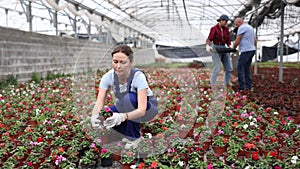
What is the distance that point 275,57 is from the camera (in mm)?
26328

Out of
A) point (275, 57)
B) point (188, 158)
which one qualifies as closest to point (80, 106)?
point (188, 158)

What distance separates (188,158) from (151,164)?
0.38 metres

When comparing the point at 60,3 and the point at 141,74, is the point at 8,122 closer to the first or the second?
the point at 141,74

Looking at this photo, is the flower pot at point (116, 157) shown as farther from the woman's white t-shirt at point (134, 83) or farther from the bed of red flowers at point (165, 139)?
the woman's white t-shirt at point (134, 83)

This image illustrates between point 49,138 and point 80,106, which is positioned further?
point 80,106

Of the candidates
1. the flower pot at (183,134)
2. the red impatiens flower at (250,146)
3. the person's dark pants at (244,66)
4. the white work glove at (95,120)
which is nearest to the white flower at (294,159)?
the red impatiens flower at (250,146)

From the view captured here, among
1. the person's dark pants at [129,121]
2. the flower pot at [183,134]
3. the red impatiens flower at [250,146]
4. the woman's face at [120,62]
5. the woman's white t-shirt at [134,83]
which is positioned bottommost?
the flower pot at [183,134]

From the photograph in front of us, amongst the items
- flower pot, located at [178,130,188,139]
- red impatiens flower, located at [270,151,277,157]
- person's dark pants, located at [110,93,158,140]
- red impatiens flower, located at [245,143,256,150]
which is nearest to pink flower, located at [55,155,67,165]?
person's dark pants, located at [110,93,158,140]

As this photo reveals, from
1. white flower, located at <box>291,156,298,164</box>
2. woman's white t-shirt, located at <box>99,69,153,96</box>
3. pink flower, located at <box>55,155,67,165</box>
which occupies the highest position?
woman's white t-shirt, located at <box>99,69,153,96</box>

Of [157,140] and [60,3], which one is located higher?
[60,3]

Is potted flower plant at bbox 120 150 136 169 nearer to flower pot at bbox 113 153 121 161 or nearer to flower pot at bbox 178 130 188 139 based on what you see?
flower pot at bbox 113 153 121 161

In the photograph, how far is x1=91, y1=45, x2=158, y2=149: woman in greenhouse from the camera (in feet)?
7.58

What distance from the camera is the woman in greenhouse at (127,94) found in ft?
7.58

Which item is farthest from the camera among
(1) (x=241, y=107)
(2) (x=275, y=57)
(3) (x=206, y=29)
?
(2) (x=275, y=57)
